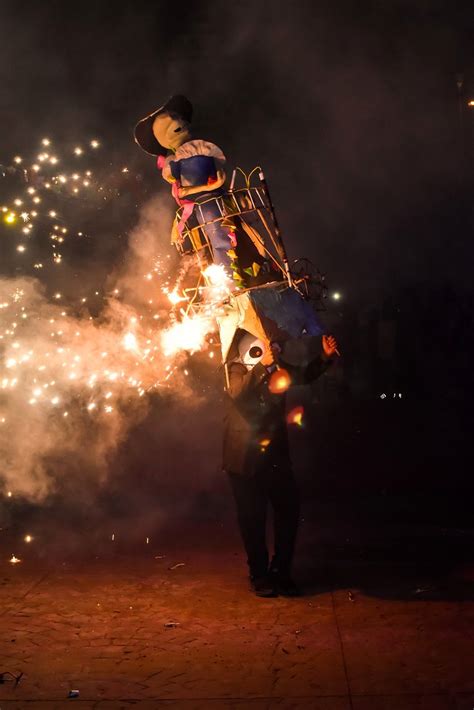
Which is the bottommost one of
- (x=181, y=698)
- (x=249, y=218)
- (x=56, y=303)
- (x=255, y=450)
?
(x=181, y=698)

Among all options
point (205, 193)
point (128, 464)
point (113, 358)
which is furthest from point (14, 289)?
point (205, 193)

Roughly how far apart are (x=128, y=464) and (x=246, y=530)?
628cm

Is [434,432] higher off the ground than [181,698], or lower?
higher

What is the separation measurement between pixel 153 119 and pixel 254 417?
2.73m

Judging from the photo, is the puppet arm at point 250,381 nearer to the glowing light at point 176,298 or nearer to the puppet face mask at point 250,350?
the puppet face mask at point 250,350

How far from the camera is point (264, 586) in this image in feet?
17.2

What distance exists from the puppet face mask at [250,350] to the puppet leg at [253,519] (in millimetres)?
940

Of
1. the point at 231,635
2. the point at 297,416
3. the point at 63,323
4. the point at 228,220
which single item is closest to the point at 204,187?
the point at 228,220

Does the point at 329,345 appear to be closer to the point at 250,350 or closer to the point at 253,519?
the point at 250,350

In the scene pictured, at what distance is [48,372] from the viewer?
9414 millimetres

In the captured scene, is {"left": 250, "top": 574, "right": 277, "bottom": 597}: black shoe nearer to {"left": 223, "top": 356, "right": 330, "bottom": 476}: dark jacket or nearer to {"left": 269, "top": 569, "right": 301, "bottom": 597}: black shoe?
{"left": 269, "top": 569, "right": 301, "bottom": 597}: black shoe

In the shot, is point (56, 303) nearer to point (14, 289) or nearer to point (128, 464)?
point (14, 289)

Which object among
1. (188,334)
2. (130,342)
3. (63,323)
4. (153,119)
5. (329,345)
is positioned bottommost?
(329,345)

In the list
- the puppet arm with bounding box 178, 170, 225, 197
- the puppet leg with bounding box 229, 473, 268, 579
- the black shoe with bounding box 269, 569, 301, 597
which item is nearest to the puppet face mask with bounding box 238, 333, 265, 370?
the puppet leg with bounding box 229, 473, 268, 579
